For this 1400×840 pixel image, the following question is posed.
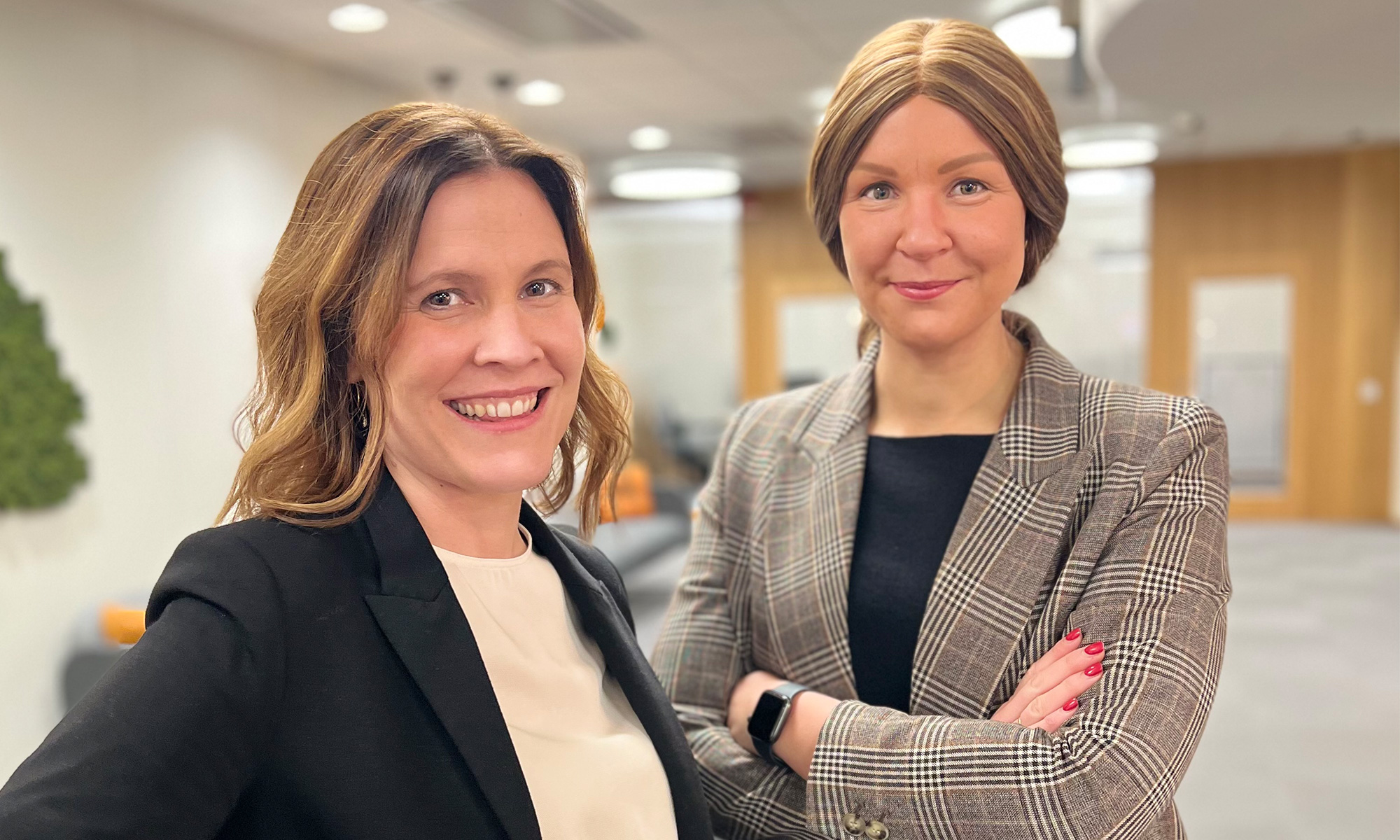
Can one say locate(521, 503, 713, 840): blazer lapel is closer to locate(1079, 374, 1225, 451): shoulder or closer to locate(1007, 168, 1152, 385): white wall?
locate(1079, 374, 1225, 451): shoulder

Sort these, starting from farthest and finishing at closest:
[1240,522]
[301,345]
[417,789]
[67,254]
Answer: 1. [1240,522]
2. [67,254]
3. [301,345]
4. [417,789]

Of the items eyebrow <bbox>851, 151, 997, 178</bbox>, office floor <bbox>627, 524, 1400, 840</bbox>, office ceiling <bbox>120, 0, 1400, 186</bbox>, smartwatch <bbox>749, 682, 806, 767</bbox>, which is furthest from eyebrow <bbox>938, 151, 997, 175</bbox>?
office ceiling <bbox>120, 0, 1400, 186</bbox>

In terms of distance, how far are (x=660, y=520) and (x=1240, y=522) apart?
667cm

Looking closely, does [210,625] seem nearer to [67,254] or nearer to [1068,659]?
[1068,659]

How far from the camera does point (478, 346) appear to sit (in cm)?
127

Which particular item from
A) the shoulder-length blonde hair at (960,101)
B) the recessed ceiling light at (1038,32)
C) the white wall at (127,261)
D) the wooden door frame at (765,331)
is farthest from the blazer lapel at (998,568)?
the wooden door frame at (765,331)

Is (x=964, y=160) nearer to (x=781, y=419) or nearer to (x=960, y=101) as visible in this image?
(x=960, y=101)

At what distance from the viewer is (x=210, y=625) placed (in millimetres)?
1038

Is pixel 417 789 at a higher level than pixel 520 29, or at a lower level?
lower

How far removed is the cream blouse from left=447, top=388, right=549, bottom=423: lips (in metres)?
0.18

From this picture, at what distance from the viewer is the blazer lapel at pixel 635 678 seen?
4.82 ft

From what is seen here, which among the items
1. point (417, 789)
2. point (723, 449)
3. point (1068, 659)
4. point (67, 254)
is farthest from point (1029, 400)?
point (67, 254)

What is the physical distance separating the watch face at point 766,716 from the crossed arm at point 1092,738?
31 mm

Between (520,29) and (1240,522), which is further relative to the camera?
(1240,522)
